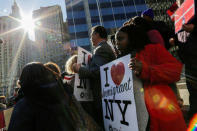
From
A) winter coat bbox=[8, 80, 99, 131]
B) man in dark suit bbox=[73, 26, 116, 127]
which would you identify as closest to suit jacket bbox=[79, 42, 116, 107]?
man in dark suit bbox=[73, 26, 116, 127]

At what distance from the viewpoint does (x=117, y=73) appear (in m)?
1.71

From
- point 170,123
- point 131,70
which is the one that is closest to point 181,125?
point 170,123

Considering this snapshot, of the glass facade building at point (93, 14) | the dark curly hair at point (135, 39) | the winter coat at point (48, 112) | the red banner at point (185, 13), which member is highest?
the glass facade building at point (93, 14)

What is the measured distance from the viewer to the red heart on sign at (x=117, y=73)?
163cm

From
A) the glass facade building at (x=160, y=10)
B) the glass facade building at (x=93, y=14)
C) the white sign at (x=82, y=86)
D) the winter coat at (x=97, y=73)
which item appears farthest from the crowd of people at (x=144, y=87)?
the glass facade building at (x=93, y=14)

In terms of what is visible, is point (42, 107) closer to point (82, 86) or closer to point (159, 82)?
point (82, 86)

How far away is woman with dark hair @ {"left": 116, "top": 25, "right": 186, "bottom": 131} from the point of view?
1.34 m

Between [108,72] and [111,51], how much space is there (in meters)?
0.62

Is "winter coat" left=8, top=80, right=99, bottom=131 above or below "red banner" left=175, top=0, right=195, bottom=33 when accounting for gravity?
below

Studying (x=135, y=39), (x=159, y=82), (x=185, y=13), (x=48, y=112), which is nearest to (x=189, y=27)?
(x=185, y=13)

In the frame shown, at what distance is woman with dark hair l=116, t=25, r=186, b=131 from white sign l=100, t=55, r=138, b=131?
13cm

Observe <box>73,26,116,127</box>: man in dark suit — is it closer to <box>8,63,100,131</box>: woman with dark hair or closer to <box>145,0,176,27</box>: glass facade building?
<box>8,63,100,131</box>: woman with dark hair

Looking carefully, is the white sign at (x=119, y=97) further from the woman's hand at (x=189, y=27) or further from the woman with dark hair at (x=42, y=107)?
the woman's hand at (x=189, y=27)

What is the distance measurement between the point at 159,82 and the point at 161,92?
0.28 ft
